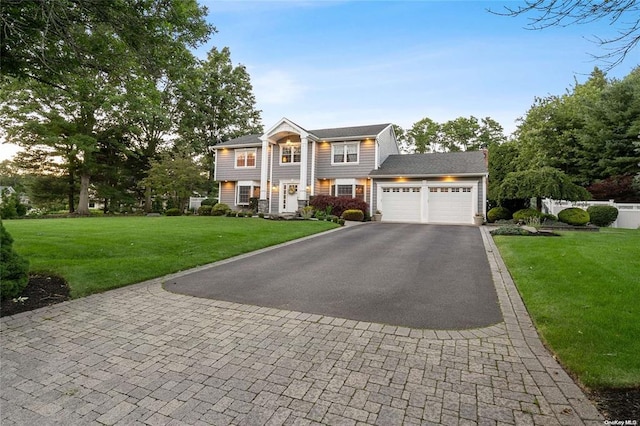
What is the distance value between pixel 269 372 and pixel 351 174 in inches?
766

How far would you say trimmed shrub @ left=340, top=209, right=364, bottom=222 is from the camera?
19531mm

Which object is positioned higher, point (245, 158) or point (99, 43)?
point (245, 158)

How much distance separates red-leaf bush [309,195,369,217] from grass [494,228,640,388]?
1202 centimetres

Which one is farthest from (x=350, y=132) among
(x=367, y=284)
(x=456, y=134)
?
(x=456, y=134)

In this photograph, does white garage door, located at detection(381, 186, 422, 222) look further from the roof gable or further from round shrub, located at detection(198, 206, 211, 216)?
round shrub, located at detection(198, 206, 211, 216)

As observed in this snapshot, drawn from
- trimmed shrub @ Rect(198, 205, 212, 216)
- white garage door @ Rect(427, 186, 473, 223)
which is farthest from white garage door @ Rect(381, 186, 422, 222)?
trimmed shrub @ Rect(198, 205, 212, 216)

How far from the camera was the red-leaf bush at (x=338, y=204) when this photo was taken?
2027 centimetres

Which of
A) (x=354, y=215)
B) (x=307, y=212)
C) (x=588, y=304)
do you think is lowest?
(x=588, y=304)

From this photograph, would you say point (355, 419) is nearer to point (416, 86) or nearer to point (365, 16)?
point (365, 16)

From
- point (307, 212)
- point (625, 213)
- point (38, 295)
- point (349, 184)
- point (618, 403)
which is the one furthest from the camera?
point (349, 184)

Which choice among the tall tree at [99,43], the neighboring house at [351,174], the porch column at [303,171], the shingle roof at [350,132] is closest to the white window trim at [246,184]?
the neighboring house at [351,174]

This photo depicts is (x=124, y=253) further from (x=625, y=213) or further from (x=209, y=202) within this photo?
(x=625, y=213)

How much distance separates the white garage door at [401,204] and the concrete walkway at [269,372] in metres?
15.8

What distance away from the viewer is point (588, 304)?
4.50 metres
